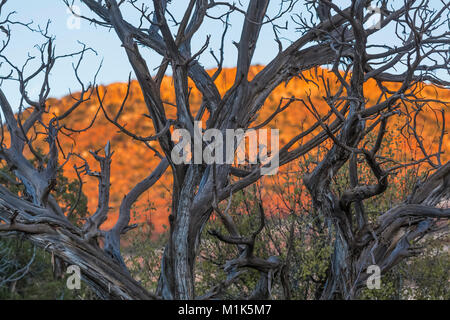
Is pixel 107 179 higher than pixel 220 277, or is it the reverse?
pixel 107 179

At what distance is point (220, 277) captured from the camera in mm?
8406

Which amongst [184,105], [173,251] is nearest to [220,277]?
[173,251]

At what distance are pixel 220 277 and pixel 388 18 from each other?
14.3ft

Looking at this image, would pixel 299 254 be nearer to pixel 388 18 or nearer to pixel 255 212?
pixel 255 212

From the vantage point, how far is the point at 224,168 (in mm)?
5648

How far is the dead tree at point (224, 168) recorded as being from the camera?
507 cm

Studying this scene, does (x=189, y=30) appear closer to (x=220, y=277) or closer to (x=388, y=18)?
(x=388, y=18)

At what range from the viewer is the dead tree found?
5.07m

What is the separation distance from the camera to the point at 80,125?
39.2 m

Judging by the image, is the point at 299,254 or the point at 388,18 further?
the point at 299,254
